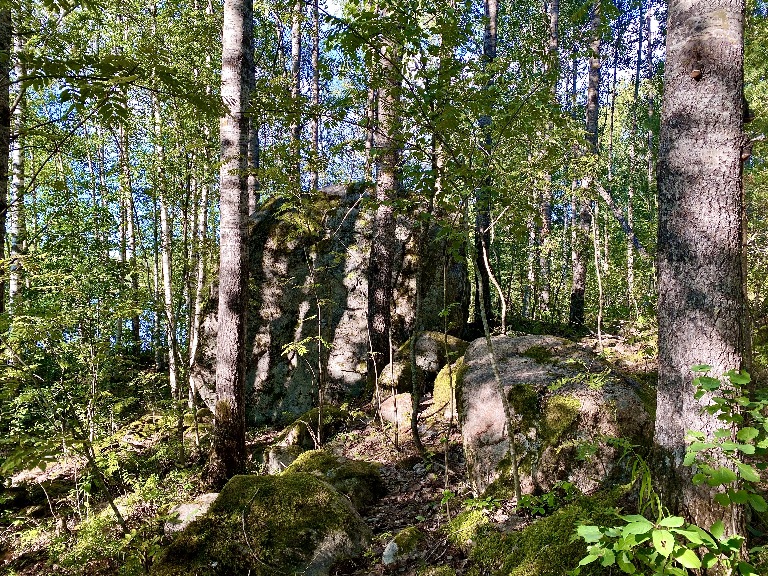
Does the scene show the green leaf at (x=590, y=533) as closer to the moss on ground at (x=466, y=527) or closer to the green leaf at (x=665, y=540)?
the green leaf at (x=665, y=540)

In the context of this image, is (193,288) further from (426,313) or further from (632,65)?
(632,65)

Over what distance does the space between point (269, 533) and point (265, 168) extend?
445 cm

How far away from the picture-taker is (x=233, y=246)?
539cm

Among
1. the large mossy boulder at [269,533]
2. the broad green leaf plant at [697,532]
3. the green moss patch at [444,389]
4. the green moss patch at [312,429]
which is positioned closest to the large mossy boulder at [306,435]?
the green moss patch at [312,429]

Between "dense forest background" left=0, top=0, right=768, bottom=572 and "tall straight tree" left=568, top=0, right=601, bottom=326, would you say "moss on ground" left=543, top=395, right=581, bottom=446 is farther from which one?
"tall straight tree" left=568, top=0, right=601, bottom=326

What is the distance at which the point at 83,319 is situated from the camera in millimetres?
5750

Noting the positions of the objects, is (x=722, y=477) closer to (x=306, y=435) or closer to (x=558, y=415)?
(x=558, y=415)

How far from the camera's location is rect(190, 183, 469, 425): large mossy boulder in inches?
320

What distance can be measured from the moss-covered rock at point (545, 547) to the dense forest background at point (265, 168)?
1.47 meters

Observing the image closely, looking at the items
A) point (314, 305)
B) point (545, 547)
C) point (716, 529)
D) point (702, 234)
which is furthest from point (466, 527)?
point (314, 305)

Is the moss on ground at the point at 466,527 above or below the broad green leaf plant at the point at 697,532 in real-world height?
below

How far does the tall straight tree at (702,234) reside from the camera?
2.13 m

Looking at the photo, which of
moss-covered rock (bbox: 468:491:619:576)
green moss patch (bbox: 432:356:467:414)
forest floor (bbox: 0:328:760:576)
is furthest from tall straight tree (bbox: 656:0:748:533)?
green moss patch (bbox: 432:356:467:414)

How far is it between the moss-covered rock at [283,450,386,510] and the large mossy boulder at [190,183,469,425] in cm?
286
